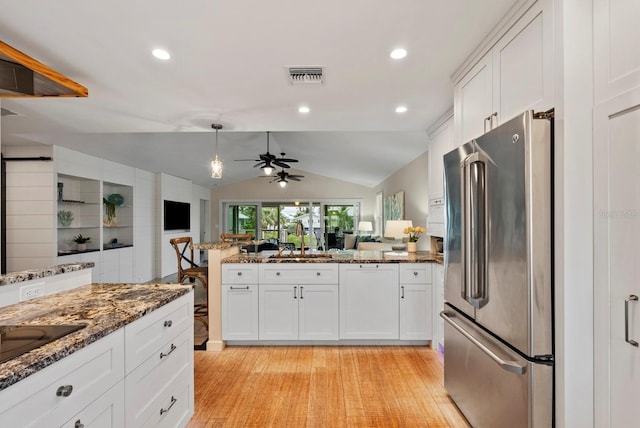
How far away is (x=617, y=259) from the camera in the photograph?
1.13m

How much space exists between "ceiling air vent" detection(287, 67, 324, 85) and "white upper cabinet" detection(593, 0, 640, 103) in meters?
1.49

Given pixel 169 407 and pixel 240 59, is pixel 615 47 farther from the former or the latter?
pixel 169 407

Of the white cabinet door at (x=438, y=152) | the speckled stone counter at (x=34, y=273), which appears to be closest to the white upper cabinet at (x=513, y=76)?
the white cabinet door at (x=438, y=152)

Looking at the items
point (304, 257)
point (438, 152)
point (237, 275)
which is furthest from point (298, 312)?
point (438, 152)

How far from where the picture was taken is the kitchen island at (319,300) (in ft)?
10.5

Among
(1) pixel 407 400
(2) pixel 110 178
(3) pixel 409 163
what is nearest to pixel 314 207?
(3) pixel 409 163

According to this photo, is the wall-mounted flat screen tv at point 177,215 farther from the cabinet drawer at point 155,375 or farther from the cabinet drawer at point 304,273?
the cabinet drawer at point 155,375

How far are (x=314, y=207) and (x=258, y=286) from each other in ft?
23.3

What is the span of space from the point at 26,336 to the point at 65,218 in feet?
Result: 15.6

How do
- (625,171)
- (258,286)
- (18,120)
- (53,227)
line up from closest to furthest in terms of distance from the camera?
(625,171) → (258,286) → (18,120) → (53,227)

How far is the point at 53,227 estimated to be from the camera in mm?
4418

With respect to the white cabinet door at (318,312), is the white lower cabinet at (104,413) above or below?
above

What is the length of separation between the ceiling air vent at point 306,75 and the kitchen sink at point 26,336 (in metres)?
1.93

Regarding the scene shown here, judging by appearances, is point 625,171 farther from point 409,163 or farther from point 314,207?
point 314,207
